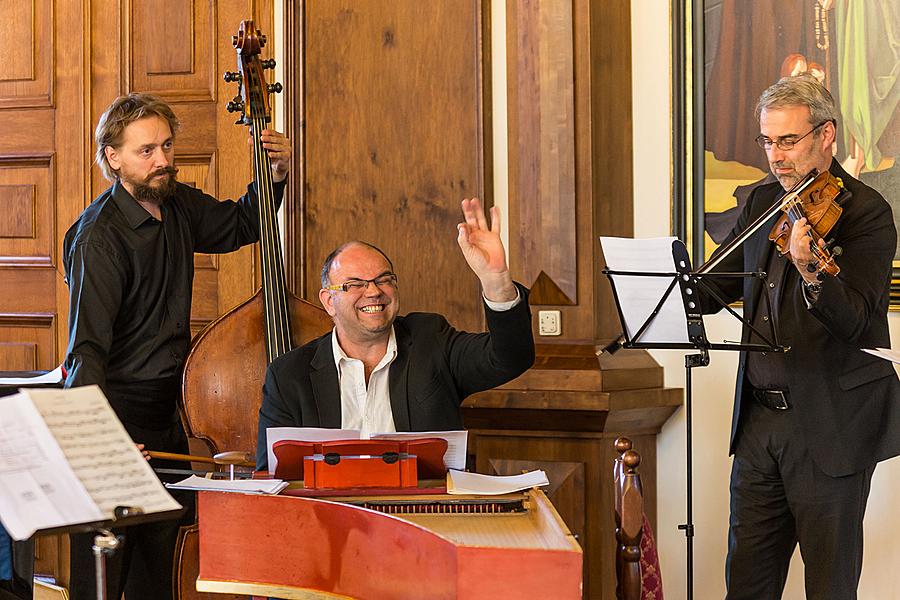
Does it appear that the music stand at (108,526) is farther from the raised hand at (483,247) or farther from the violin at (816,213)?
the violin at (816,213)

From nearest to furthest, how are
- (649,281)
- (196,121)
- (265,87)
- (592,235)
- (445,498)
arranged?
(445,498)
(649,281)
(265,87)
(592,235)
(196,121)

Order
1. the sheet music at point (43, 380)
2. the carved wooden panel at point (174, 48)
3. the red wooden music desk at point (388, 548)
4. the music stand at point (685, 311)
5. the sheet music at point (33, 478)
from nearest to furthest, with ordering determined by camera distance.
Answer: the sheet music at point (33, 478) → the red wooden music desk at point (388, 548) → the music stand at point (685, 311) → the sheet music at point (43, 380) → the carved wooden panel at point (174, 48)

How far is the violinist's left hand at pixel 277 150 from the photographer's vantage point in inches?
128

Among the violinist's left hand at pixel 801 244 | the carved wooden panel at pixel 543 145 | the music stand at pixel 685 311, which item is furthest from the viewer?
the carved wooden panel at pixel 543 145

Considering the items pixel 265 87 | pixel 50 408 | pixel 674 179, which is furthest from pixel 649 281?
pixel 50 408

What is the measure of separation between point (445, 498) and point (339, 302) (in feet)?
2.73

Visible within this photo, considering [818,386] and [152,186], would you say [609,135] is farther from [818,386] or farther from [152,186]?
[152,186]

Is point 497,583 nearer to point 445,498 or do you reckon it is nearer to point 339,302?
point 445,498

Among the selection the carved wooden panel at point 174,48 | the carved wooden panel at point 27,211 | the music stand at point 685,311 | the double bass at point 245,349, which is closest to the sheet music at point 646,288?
the music stand at point 685,311

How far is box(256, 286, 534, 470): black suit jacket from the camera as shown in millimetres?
2715

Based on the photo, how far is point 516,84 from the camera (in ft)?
12.0

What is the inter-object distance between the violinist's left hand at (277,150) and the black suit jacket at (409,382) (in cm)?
72

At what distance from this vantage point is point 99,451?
174 centimetres

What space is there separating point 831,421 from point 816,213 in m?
0.50
